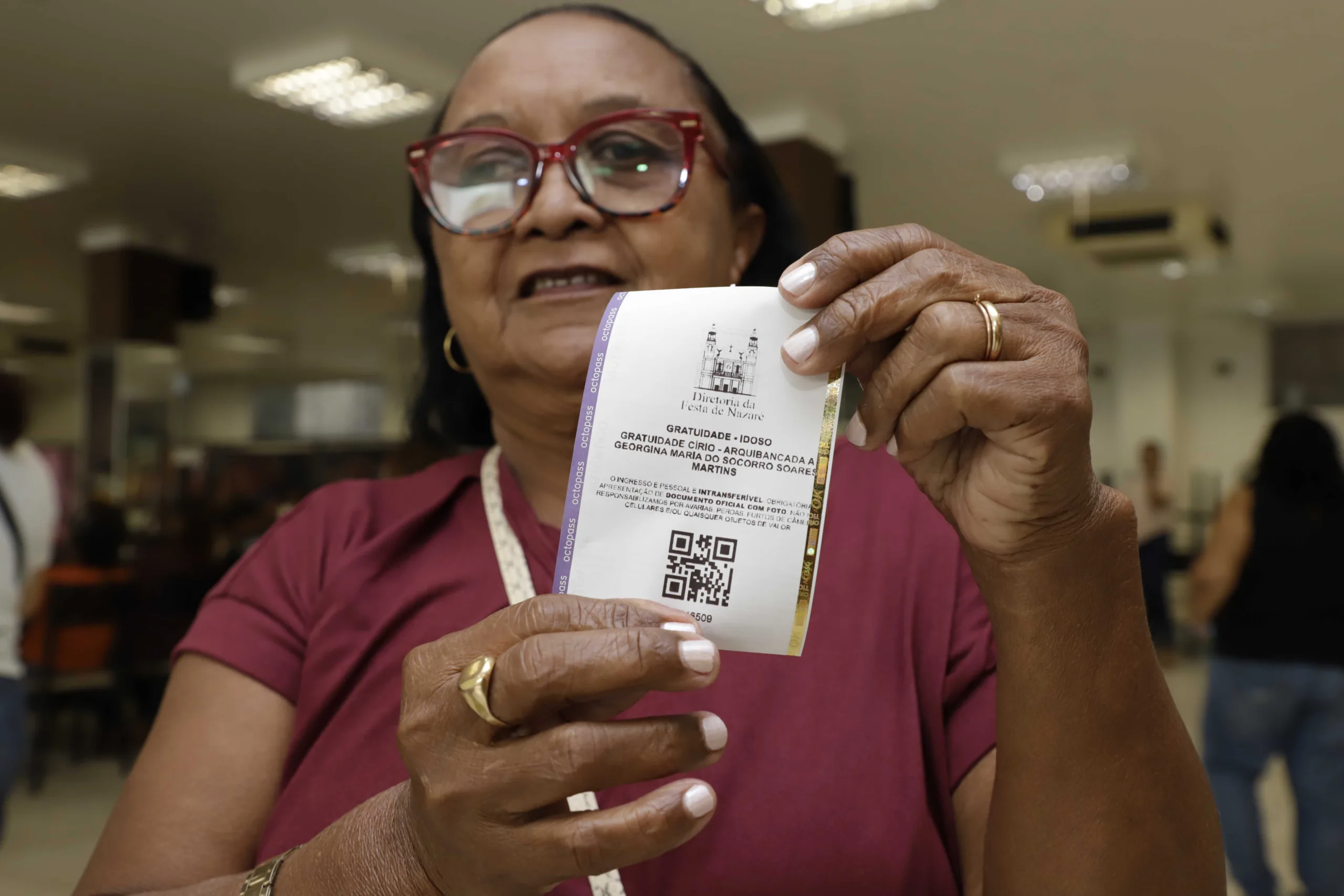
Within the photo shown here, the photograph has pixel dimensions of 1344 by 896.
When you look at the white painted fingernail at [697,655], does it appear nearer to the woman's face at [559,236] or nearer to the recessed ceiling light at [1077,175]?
the woman's face at [559,236]

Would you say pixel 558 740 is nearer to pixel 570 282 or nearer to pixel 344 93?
pixel 570 282

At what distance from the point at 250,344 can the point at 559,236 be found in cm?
1146

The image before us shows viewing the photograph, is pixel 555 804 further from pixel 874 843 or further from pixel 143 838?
pixel 143 838

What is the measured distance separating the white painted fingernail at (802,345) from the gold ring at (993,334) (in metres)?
0.11

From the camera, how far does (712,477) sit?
2.31ft

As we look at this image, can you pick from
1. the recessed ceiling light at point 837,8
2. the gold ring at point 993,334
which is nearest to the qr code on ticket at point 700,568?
the gold ring at point 993,334

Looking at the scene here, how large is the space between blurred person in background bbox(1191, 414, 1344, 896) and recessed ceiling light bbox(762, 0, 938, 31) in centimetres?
188

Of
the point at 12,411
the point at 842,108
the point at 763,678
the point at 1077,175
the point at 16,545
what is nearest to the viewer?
the point at 763,678

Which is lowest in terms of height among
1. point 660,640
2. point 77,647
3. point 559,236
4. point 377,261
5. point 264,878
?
point 77,647

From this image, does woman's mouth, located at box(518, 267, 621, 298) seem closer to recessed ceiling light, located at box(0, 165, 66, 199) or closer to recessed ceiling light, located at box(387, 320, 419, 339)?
recessed ceiling light, located at box(387, 320, 419, 339)

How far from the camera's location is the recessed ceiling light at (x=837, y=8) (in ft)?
11.5

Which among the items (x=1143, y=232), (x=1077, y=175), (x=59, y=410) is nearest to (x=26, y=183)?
(x=1077, y=175)

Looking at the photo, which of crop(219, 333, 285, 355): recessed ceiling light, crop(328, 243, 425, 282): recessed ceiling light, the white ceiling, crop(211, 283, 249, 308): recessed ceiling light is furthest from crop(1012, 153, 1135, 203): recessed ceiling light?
crop(219, 333, 285, 355): recessed ceiling light

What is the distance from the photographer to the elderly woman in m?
0.66
